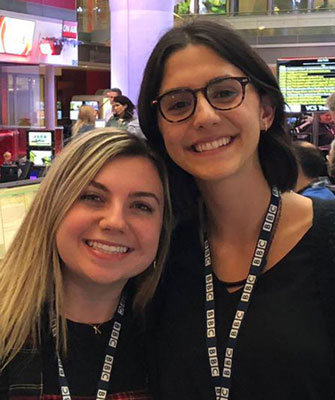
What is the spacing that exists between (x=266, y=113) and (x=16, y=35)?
11031 mm

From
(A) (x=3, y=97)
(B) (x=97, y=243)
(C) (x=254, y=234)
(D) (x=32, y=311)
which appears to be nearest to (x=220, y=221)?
(C) (x=254, y=234)

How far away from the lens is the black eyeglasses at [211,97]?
1.41 metres

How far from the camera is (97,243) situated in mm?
1423

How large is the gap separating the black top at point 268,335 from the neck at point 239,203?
0.43 ft

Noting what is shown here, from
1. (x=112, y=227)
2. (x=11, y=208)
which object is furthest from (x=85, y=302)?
(x=11, y=208)

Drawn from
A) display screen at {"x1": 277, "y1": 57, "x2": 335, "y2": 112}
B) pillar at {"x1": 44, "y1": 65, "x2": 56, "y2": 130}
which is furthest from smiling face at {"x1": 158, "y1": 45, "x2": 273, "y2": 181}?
pillar at {"x1": 44, "y1": 65, "x2": 56, "y2": 130}

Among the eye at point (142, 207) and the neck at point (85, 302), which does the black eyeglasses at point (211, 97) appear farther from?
the neck at point (85, 302)

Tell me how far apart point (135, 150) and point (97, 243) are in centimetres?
27

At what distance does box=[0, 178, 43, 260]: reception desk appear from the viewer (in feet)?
8.52

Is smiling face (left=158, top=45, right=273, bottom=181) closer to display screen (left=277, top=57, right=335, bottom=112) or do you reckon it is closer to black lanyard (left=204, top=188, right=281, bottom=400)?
black lanyard (left=204, top=188, right=281, bottom=400)

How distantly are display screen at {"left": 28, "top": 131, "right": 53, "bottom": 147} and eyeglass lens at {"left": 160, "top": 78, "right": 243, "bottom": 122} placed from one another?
833 centimetres

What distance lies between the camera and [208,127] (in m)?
1.41

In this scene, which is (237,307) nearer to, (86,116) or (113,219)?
(113,219)

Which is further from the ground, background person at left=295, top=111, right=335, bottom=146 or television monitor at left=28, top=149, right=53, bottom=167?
background person at left=295, top=111, right=335, bottom=146
